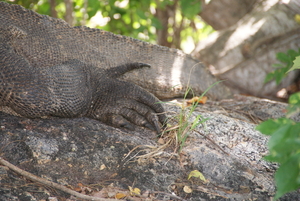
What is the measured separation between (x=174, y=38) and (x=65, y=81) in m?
4.42

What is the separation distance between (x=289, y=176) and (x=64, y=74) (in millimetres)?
1579

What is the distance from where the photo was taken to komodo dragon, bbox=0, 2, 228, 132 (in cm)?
191

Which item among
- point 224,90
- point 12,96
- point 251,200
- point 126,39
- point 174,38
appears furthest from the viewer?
point 174,38

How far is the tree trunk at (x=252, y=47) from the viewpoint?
4.42 meters

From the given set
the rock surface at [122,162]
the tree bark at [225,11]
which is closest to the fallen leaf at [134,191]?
the rock surface at [122,162]

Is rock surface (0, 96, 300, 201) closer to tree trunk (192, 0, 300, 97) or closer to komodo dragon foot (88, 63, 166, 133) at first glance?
komodo dragon foot (88, 63, 166, 133)

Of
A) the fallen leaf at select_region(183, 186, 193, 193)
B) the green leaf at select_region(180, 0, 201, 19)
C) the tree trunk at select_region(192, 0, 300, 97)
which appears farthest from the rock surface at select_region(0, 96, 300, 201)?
the green leaf at select_region(180, 0, 201, 19)

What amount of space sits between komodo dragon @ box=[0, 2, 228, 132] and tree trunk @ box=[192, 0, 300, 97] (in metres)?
2.17

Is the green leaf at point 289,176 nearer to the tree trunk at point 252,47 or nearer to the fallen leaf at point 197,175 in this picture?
the fallen leaf at point 197,175

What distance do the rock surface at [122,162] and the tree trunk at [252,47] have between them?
8.12ft

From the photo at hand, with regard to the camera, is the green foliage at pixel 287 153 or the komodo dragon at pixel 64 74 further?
the komodo dragon at pixel 64 74

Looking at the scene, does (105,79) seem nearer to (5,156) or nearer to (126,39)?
(126,39)

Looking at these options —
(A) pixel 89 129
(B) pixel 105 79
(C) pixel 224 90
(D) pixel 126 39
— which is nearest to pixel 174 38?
(C) pixel 224 90

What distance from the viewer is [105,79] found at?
2.30 meters
